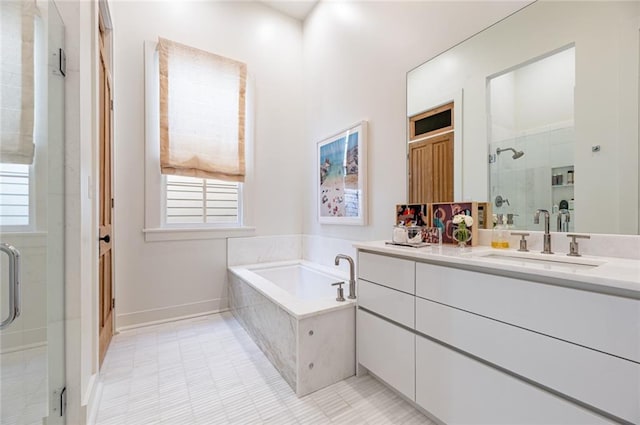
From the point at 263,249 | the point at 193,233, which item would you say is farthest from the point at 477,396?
the point at 193,233

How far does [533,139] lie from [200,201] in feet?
9.46

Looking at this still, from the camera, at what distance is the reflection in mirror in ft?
4.47

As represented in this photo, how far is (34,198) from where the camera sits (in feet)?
4.30

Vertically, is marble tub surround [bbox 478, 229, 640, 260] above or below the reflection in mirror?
below

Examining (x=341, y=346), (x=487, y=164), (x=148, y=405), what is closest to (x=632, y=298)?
(x=487, y=164)

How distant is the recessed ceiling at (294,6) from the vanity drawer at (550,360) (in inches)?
142

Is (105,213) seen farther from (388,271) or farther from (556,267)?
(556,267)

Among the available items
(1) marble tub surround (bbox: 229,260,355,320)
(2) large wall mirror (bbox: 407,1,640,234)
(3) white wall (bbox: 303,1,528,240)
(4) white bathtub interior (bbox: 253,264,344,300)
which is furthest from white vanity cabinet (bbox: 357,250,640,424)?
(4) white bathtub interior (bbox: 253,264,344,300)

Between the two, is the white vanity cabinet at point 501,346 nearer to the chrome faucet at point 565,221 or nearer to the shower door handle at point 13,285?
the chrome faucet at point 565,221

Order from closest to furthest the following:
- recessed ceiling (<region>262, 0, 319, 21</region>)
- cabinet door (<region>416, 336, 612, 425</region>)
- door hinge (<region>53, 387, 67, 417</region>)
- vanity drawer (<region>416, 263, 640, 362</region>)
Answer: vanity drawer (<region>416, 263, 640, 362</region>) → cabinet door (<region>416, 336, 612, 425</region>) → door hinge (<region>53, 387, 67, 417</region>) → recessed ceiling (<region>262, 0, 319, 21</region>)

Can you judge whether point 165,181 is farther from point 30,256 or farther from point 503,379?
point 503,379

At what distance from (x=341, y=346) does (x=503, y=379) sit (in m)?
0.96

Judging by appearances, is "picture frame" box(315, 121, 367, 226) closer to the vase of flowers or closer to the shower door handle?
the vase of flowers

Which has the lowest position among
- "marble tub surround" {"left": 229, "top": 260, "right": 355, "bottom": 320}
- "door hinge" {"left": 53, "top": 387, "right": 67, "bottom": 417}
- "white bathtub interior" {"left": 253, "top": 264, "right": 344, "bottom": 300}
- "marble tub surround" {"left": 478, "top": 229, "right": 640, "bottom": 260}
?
"door hinge" {"left": 53, "top": 387, "right": 67, "bottom": 417}
